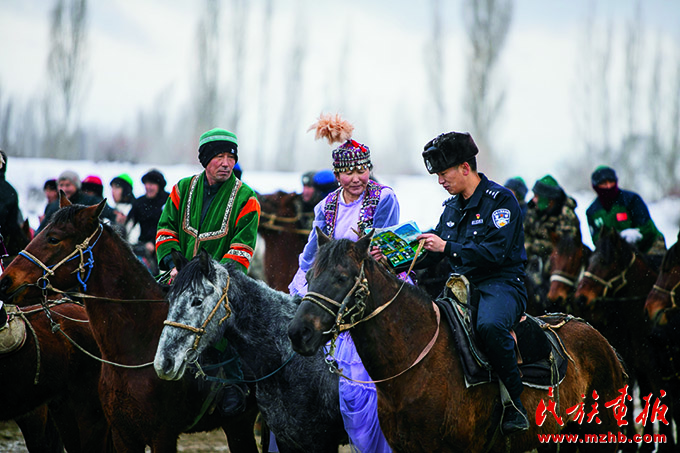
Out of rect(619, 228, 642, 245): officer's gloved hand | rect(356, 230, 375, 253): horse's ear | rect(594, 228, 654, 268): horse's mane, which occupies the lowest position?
rect(356, 230, 375, 253): horse's ear

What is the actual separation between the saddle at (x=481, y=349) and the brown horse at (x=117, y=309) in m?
1.99

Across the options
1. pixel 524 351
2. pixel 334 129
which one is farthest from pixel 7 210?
pixel 524 351

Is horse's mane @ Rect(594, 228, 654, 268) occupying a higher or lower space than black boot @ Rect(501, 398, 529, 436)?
higher

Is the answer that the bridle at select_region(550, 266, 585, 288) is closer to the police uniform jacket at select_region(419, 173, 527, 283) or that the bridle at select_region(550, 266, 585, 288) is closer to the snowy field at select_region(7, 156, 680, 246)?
the police uniform jacket at select_region(419, 173, 527, 283)

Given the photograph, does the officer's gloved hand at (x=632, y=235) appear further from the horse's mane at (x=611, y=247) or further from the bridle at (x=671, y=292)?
the bridle at (x=671, y=292)

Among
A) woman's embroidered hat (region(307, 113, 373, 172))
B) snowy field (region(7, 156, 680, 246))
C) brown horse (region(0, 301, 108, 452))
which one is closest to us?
woman's embroidered hat (region(307, 113, 373, 172))

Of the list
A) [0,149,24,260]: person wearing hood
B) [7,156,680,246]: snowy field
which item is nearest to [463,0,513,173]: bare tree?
[7,156,680,246]: snowy field

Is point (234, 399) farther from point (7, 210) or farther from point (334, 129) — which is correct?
point (7, 210)

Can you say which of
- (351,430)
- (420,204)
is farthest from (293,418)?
(420,204)

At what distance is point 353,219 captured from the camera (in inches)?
206

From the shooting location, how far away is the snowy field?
13.9m

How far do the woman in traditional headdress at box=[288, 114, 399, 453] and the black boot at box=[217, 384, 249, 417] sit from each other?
714 mm

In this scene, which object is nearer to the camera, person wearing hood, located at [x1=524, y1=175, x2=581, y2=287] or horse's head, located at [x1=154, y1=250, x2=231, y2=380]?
horse's head, located at [x1=154, y1=250, x2=231, y2=380]

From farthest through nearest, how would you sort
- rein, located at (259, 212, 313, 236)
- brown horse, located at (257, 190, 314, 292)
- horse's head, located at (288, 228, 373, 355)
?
rein, located at (259, 212, 313, 236)
brown horse, located at (257, 190, 314, 292)
horse's head, located at (288, 228, 373, 355)
